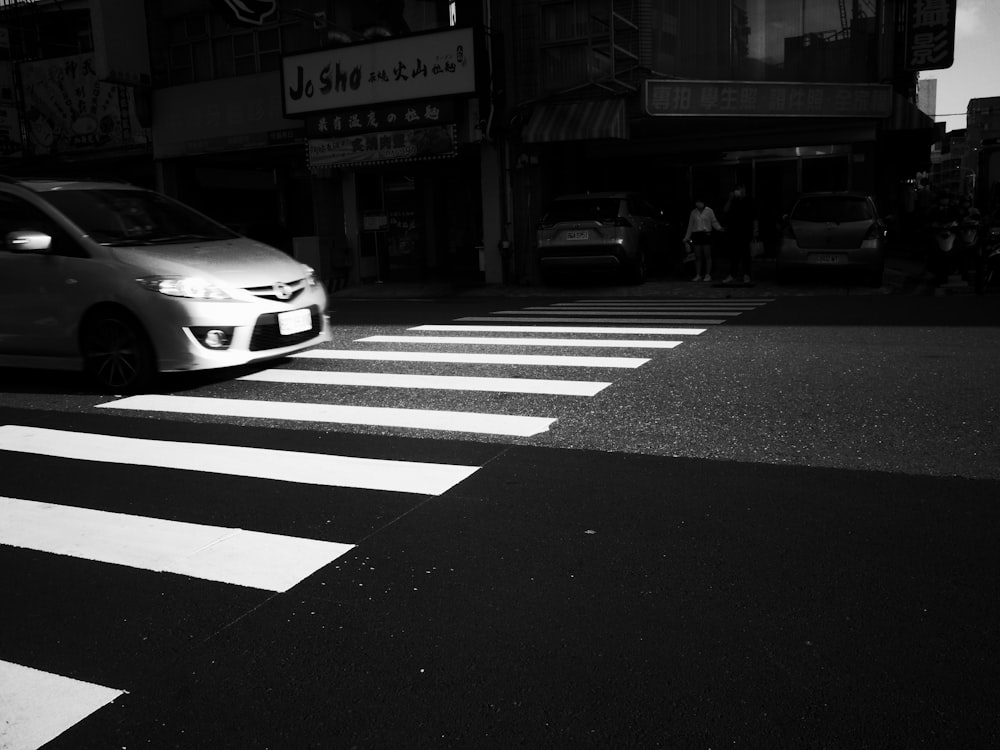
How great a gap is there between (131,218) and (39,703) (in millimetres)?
6510

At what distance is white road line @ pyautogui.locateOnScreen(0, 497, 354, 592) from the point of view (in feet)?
12.5

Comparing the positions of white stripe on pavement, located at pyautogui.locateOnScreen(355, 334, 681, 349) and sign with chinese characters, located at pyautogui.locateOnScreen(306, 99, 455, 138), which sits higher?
sign with chinese characters, located at pyautogui.locateOnScreen(306, 99, 455, 138)

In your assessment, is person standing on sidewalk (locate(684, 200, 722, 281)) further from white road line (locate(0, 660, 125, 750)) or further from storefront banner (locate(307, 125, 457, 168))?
white road line (locate(0, 660, 125, 750))

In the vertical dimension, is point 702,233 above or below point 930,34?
below

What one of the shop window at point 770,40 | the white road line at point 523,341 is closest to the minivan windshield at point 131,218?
the white road line at point 523,341

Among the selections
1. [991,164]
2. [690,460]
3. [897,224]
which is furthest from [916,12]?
[991,164]

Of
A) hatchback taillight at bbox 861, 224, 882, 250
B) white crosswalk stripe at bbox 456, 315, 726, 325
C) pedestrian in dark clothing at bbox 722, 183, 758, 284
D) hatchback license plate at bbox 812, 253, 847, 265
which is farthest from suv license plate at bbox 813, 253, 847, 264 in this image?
white crosswalk stripe at bbox 456, 315, 726, 325

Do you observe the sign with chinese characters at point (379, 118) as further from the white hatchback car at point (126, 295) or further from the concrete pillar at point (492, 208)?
the white hatchback car at point (126, 295)

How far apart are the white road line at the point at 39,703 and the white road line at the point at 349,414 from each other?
341cm

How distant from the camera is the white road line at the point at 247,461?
5.02 meters

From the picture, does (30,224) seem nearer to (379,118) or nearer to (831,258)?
(831,258)

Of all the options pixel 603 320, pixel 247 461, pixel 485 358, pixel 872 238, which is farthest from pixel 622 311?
pixel 247 461

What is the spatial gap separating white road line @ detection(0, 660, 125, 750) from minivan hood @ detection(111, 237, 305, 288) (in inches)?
199

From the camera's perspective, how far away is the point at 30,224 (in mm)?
8141
